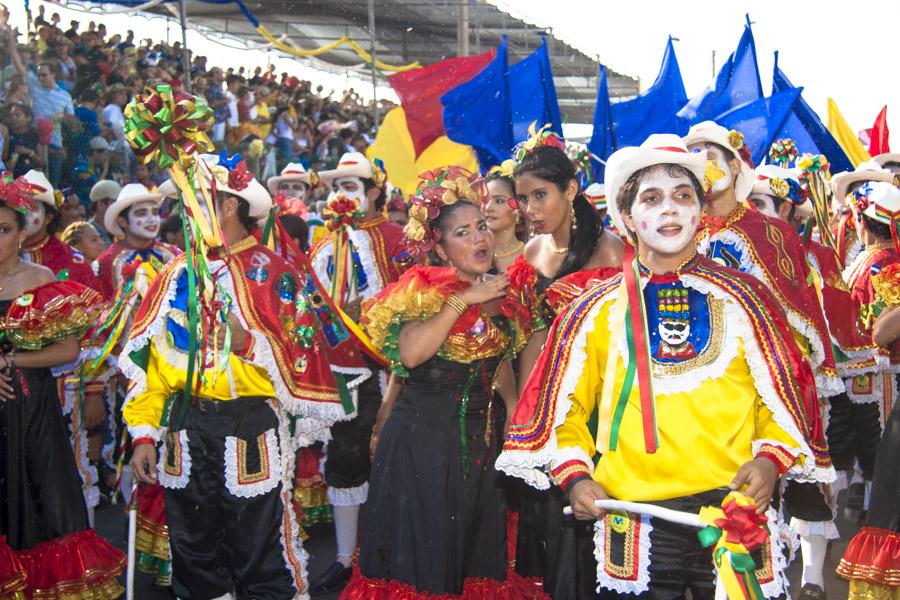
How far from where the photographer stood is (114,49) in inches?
536

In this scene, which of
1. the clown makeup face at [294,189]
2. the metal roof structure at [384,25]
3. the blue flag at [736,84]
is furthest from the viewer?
the metal roof structure at [384,25]

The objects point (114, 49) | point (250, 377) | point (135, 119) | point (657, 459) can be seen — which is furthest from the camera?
point (114, 49)

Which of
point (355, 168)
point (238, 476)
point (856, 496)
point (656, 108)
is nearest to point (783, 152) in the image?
point (656, 108)

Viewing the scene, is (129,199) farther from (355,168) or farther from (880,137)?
(880,137)

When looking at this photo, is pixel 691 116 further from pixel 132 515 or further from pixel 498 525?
pixel 132 515

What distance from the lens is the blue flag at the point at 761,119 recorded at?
7789 mm

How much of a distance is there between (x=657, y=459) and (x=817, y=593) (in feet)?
9.66

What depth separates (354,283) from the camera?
814 centimetres

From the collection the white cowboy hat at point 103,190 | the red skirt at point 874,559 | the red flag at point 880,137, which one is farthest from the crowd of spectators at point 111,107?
the red flag at point 880,137

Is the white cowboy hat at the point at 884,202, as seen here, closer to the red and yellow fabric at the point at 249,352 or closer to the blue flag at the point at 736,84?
the blue flag at the point at 736,84

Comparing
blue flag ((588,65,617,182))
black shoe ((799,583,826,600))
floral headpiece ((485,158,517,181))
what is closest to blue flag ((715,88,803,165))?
blue flag ((588,65,617,182))

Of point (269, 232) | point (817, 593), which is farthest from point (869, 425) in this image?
point (269, 232)

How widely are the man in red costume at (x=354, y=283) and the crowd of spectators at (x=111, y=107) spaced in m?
1.61

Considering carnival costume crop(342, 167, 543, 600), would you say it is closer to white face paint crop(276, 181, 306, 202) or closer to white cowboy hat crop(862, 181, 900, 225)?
white cowboy hat crop(862, 181, 900, 225)
